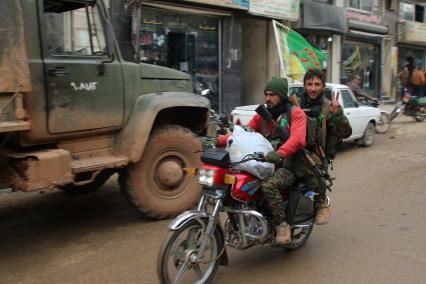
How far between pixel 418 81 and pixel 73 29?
16.9m

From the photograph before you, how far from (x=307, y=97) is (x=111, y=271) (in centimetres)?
234

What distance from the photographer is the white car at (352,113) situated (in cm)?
960

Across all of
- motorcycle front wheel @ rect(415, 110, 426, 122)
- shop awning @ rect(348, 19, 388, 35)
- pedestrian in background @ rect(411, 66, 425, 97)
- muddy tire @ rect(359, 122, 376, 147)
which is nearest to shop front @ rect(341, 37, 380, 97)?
shop awning @ rect(348, 19, 388, 35)

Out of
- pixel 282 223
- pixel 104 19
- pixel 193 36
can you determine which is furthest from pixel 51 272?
pixel 193 36

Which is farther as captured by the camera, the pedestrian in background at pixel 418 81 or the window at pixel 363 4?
the window at pixel 363 4

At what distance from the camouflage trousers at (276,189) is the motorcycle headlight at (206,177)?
0.49 m

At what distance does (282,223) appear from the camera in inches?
152

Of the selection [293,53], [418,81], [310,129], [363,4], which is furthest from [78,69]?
[363,4]

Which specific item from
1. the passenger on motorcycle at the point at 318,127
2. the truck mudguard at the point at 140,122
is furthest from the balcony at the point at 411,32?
the passenger on motorcycle at the point at 318,127

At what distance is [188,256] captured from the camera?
3398 mm

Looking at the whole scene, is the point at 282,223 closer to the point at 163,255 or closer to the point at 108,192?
the point at 163,255

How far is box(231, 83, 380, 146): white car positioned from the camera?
9602 millimetres

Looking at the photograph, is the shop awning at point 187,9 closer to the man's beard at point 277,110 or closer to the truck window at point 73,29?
the truck window at point 73,29

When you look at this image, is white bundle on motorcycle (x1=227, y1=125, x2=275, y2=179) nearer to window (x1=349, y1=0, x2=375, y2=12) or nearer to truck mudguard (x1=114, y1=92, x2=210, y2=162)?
truck mudguard (x1=114, y1=92, x2=210, y2=162)
